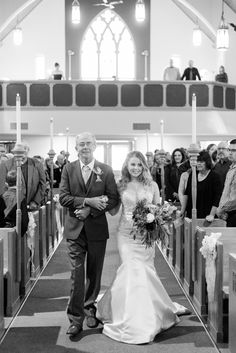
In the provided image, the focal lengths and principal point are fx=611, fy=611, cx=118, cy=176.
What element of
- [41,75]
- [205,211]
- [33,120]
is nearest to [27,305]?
[205,211]

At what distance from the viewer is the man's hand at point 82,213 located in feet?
16.2

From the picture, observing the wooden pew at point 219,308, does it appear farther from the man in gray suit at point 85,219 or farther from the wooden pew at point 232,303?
the man in gray suit at point 85,219

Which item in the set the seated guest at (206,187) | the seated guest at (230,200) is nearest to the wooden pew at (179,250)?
the seated guest at (206,187)

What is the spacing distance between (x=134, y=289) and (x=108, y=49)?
2154 cm

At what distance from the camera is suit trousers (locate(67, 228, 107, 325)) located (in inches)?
194

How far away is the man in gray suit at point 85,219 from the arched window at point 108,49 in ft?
67.3

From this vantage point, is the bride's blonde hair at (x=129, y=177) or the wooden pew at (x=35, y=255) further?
the wooden pew at (x=35, y=255)

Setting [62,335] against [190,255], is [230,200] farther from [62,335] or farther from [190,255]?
[62,335]

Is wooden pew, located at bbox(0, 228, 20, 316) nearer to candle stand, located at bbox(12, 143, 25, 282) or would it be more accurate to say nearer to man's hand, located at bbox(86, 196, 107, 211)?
candle stand, located at bbox(12, 143, 25, 282)

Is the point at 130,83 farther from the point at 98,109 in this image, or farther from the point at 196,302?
the point at 196,302

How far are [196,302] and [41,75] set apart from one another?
19656 millimetres

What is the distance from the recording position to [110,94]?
62.8 ft

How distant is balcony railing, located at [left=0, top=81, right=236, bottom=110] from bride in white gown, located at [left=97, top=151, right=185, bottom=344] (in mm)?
13934

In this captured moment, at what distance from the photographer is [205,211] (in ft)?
22.5
